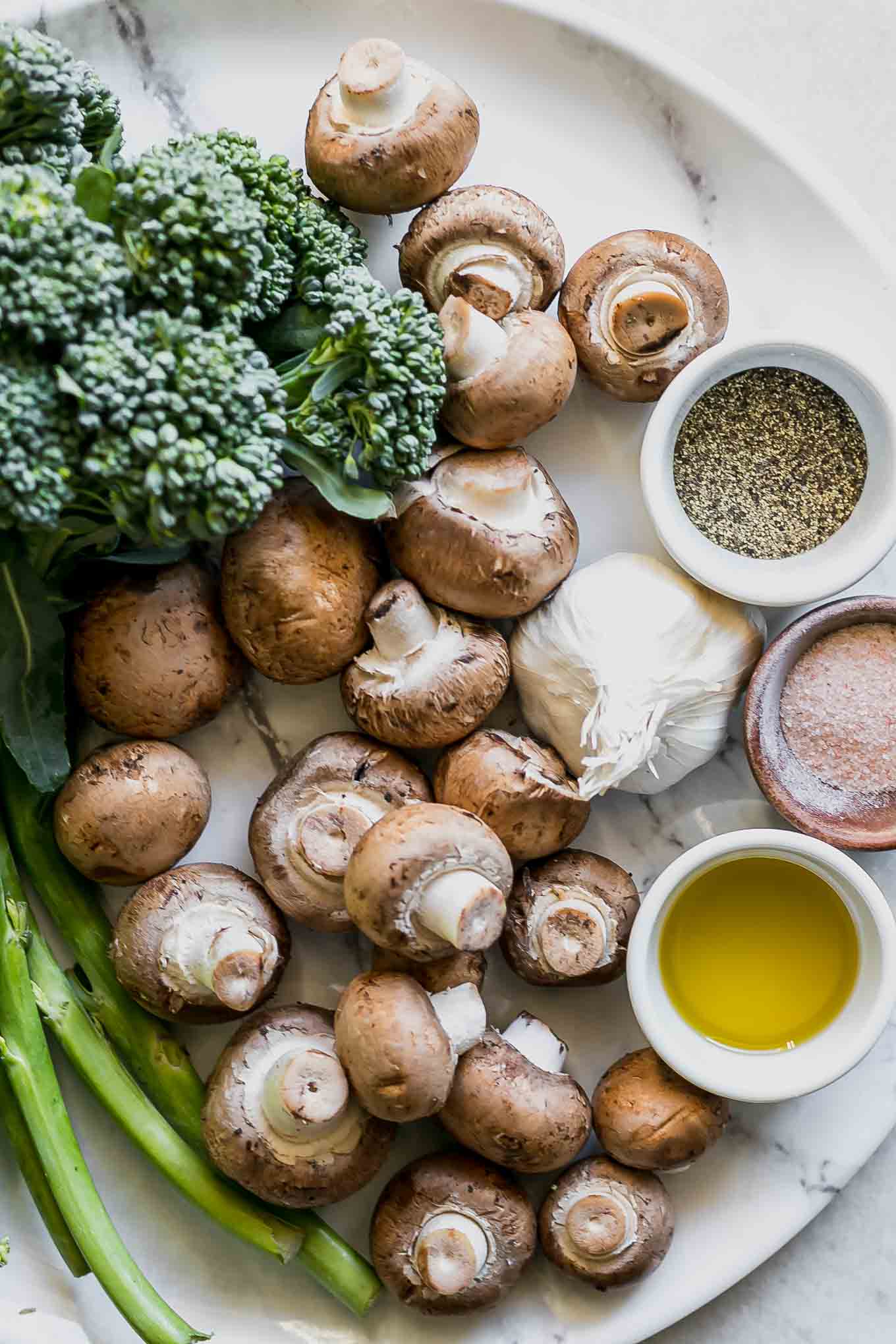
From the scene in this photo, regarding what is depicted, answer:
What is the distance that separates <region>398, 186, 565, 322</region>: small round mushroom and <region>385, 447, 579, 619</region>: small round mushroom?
0.69 ft

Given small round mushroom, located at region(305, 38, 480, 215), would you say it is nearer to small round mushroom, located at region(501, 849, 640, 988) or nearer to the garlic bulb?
the garlic bulb

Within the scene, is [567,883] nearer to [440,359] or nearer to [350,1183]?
[350,1183]

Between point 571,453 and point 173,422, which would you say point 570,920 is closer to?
point 571,453

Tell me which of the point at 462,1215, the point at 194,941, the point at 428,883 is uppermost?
the point at 428,883

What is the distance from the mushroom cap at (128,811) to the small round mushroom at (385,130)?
78 cm

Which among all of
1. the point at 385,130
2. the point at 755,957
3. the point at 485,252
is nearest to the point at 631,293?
the point at 485,252

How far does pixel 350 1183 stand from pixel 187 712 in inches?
25.8

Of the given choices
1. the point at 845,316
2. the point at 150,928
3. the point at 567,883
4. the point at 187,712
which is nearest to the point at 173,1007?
the point at 150,928

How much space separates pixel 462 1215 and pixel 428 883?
1.61 ft

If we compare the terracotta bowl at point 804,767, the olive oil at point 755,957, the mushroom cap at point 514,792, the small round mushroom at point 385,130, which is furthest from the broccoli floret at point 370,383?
the olive oil at point 755,957

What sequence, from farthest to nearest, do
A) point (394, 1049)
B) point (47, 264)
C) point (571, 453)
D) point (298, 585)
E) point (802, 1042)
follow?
point (571, 453)
point (802, 1042)
point (298, 585)
point (394, 1049)
point (47, 264)

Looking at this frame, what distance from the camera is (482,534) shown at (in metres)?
1.59

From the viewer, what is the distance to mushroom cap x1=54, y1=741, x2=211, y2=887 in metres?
1.59

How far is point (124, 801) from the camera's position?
5.21 feet
